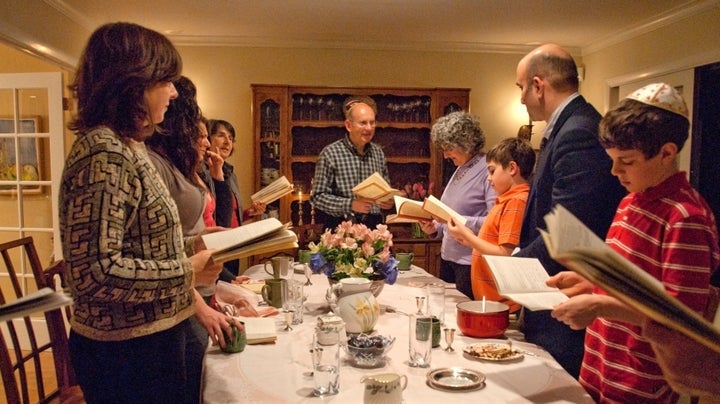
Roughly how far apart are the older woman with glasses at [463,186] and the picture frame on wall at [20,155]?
9.49 ft

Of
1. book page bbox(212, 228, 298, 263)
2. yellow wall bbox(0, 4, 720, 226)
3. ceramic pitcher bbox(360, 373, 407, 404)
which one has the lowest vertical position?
ceramic pitcher bbox(360, 373, 407, 404)

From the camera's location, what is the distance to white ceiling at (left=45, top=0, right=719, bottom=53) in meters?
3.97

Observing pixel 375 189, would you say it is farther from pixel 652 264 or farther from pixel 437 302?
pixel 652 264

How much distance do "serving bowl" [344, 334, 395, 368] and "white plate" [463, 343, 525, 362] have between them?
0.24 m

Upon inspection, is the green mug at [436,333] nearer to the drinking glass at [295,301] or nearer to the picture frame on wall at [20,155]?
the drinking glass at [295,301]

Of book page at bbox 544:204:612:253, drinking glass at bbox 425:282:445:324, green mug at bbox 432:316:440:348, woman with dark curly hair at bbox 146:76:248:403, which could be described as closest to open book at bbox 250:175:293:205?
drinking glass at bbox 425:282:445:324

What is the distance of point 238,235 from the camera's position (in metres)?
1.48

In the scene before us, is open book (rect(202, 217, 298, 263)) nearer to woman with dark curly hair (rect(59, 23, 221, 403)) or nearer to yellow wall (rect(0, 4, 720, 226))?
woman with dark curly hair (rect(59, 23, 221, 403))

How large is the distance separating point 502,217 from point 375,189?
3.94 feet

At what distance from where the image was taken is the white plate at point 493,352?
1527mm

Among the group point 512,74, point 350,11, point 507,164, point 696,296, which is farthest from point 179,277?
point 512,74

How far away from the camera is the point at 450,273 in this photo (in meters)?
3.21

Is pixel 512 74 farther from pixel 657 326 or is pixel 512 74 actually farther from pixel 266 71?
pixel 657 326

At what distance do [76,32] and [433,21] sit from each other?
9.00ft
